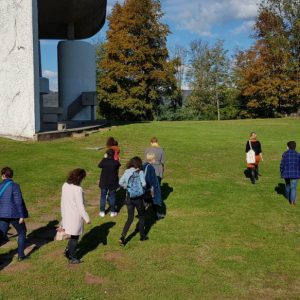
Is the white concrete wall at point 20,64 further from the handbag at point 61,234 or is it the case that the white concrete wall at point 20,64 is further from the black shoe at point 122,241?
the black shoe at point 122,241

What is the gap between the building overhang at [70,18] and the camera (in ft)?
97.2

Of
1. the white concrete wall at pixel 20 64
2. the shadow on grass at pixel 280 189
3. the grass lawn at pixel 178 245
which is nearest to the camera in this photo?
the grass lawn at pixel 178 245

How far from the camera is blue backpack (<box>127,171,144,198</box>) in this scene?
8375 mm

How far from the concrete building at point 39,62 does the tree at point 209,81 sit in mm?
18289

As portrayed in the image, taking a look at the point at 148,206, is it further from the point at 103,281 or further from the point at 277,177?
the point at 277,177

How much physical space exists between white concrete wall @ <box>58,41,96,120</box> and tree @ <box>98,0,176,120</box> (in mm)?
9625

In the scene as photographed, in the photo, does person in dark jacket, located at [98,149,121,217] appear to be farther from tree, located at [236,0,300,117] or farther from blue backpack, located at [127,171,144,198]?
tree, located at [236,0,300,117]

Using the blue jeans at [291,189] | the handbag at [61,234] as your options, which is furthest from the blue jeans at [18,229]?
the blue jeans at [291,189]

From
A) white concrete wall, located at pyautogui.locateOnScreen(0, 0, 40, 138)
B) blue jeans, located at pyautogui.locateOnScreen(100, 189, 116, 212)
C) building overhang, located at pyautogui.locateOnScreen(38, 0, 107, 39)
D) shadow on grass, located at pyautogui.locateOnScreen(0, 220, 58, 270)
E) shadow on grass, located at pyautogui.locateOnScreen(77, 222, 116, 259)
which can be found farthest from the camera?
building overhang, located at pyautogui.locateOnScreen(38, 0, 107, 39)

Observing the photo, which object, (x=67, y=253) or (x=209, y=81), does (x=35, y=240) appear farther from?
(x=209, y=81)

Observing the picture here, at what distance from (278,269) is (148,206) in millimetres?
4514

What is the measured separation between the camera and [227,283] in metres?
6.67

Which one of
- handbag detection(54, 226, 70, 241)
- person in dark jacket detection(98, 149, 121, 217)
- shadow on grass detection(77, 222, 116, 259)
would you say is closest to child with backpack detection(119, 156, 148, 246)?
shadow on grass detection(77, 222, 116, 259)

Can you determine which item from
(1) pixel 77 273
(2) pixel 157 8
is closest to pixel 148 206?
(1) pixel 77 273
